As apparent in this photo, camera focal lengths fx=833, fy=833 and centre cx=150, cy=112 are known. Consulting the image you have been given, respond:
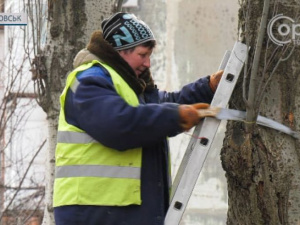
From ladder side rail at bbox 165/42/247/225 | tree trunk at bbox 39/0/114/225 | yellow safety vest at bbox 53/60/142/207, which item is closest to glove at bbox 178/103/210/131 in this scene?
ladder side rail at bbox 165/42/247/225

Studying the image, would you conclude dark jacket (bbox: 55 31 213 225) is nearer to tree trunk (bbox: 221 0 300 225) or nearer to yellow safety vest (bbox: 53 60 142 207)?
yellow safety vest (bbox: 53 60 142 207)

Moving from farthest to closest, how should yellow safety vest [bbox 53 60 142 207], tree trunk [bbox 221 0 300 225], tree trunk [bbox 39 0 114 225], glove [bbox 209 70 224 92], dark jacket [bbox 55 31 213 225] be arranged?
tree trunk [bbox 39 0 114 225], glove [bbox 209 70 224 92], tree trunk [bbox 221 0 300 225], yellow safety vest [bbox 53 60 142 207], dark jacket [bbox 55 31 213 225]

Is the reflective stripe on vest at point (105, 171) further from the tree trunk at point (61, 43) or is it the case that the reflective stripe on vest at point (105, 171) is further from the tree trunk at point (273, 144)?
the tree trunk at point (61, 43)

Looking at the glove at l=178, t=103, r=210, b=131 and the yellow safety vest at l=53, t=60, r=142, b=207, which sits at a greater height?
the glove at l=178, t=103, r=210, b=131

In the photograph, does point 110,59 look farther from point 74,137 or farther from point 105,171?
point 105,171

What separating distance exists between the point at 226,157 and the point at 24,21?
262cm

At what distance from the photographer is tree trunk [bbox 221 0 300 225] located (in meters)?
4.14

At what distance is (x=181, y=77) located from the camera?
18.9 m

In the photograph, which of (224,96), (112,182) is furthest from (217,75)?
(112,182)

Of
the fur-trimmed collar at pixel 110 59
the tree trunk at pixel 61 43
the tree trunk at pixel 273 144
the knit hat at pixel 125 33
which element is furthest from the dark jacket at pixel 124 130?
the tree trunk at pixel 61 43

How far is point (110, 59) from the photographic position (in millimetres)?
4160

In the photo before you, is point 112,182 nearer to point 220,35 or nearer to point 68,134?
point 68,134

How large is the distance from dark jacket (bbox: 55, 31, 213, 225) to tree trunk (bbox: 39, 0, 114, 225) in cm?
259

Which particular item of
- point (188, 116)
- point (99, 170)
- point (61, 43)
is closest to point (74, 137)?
point (99, 170)
